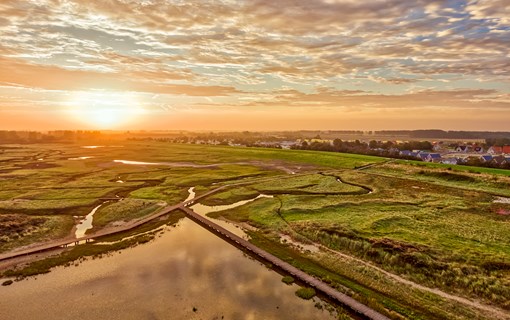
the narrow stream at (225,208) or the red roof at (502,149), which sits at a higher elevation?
the red roof at (502,149)

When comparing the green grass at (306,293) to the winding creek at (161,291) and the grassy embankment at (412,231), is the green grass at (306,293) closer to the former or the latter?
the winding creek at (161,291)

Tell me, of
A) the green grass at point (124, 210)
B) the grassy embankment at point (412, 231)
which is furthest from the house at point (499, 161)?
the green grass at point (124, 210)

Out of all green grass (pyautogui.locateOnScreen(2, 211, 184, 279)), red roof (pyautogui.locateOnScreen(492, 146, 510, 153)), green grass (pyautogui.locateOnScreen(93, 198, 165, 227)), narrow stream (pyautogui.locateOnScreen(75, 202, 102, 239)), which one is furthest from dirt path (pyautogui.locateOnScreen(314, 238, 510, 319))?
red roof (pyautogui.locateOnScreen(492, 146, 510, 153))

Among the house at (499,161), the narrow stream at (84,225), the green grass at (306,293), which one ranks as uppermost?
the house at (499,161)

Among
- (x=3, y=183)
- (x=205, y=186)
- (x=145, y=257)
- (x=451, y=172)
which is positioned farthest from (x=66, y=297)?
(x=451, y=172)

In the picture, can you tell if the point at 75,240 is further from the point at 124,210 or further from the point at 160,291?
the point at 160,291

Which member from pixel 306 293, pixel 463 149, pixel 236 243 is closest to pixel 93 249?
pixel 236 243

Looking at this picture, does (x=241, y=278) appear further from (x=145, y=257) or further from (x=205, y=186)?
(x=205, y=186)
